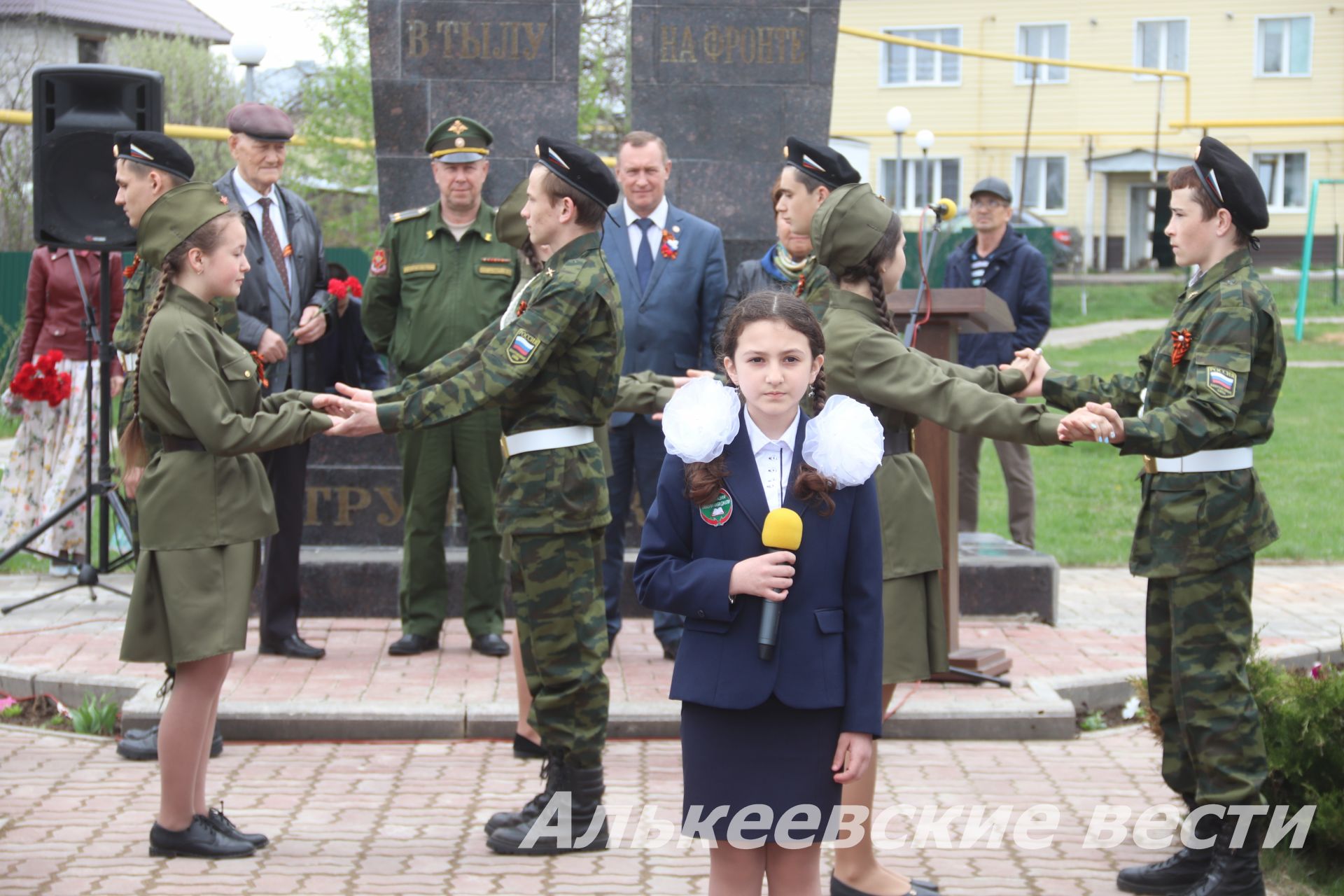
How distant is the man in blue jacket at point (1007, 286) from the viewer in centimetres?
970

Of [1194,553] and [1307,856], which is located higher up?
[1194,553]

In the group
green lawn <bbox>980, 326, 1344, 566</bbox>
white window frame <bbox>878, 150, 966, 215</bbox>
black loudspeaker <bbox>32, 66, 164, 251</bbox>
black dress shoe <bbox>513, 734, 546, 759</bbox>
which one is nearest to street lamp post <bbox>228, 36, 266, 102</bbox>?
black loudspeaker <bbox>32, 66, 164, 251</bbox>

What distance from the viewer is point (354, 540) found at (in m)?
8.84

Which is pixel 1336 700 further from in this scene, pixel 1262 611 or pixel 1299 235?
pixel 1299 235

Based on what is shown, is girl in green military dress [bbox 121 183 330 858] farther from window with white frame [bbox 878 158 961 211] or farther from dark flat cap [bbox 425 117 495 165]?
window with white frame [bbox 878 158 961 211]

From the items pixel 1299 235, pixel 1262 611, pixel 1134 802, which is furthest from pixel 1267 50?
pixel 1134 802

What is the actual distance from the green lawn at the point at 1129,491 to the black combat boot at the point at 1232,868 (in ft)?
12.3

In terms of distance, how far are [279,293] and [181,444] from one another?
8.36 feet

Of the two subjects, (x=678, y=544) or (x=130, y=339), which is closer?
(x=678, y=544)

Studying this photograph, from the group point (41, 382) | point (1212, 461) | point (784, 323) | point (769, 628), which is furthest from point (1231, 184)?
point (41, 382)

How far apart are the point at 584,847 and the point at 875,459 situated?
2.17 meters

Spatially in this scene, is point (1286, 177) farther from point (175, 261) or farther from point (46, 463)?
point (175, 261)

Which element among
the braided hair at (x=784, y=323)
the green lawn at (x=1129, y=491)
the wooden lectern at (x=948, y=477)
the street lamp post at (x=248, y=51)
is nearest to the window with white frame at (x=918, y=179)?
the green lawn at (x=1129, y=491)

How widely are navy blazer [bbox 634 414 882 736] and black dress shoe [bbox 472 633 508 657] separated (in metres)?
4.12
